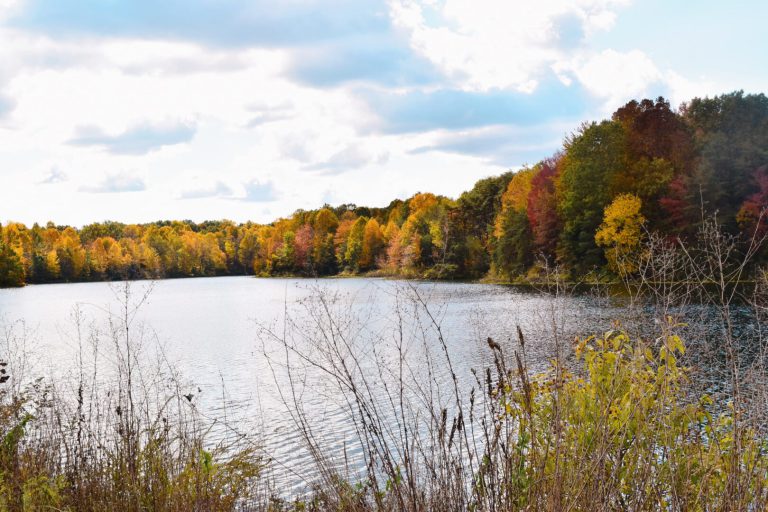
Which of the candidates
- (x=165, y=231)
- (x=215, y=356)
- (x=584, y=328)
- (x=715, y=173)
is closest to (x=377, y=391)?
(x=584, y=328)

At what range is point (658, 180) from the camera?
44.6 meters

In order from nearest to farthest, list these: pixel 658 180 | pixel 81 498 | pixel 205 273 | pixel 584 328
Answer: pixel 81 498
pixel 584 328
pixel 658 180
pixel 205 273

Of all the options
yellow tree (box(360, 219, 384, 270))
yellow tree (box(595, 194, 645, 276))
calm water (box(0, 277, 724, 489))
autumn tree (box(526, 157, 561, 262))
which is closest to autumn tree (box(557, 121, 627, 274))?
autumn tree (box(526, 157, 561, 262))

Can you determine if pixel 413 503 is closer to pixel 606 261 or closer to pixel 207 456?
pixel 207 456

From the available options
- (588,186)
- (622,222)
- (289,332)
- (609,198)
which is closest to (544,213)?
(588,186)

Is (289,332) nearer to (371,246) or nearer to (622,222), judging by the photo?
(622,222)

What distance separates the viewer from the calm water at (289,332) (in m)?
7.49

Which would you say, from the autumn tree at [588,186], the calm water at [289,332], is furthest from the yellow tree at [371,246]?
the autumn tree at [588,186]

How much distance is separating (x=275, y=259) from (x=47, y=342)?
76497mm

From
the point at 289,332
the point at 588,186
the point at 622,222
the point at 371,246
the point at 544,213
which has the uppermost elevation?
the point at 588,186

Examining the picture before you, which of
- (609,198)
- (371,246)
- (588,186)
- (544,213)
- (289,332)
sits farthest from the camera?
(371,246)

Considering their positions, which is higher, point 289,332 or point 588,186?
point 588,186

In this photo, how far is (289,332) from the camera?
26.0ft

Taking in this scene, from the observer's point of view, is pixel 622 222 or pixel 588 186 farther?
pixel 588 186
